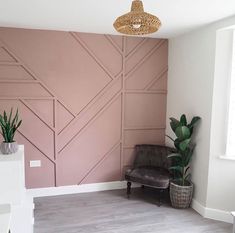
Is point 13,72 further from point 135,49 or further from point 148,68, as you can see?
point 148,68

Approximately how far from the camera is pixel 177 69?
12.9 ft

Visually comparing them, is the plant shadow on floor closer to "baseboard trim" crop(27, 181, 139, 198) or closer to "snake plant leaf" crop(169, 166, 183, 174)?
"baseboard trim" crop(27, 181, 139, 198)

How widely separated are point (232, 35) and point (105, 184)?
107 inches

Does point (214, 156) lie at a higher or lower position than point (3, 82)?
lower

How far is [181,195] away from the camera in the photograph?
134 inches

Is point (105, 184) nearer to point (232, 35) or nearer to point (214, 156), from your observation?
point (214, 156)

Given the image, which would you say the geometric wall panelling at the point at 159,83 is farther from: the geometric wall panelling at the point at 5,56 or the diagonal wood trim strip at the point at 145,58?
the geometric wall panelling at the point at 5,56

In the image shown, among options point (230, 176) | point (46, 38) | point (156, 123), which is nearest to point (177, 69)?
point (156, 123)

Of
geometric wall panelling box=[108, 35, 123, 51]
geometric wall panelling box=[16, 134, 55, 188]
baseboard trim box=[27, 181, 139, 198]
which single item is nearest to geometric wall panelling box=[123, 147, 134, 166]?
baseboard trim box=[27, 181, 139, 198]

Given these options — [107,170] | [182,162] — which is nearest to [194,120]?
[182,162]

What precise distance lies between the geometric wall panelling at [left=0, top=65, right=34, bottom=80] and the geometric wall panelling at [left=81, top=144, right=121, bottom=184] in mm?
1657

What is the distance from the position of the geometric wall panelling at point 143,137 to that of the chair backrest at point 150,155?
12 centimetres

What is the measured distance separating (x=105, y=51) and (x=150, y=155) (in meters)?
1.73

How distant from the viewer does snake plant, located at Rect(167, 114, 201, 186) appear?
334cm
